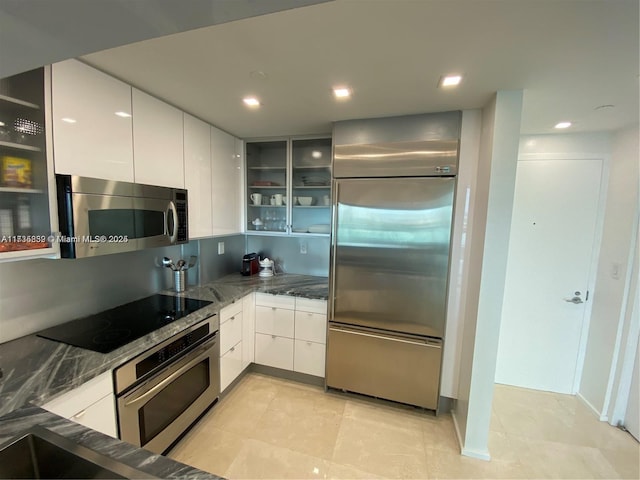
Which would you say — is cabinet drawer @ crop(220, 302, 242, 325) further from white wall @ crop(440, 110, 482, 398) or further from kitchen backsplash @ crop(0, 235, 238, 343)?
white wall @ crop(440, 110, 482, 398)

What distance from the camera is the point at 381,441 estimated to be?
1909mm

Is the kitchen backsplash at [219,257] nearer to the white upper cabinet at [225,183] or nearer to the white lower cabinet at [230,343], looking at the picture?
the white upper cabinet at [225,183]

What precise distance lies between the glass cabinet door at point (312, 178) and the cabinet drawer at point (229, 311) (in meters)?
0.94

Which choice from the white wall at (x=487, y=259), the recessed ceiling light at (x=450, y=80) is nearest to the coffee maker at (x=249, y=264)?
the white wall at (x=487, y=259)

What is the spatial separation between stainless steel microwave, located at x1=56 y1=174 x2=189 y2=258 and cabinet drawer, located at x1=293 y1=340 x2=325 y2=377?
4.60ft

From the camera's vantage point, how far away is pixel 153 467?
2.30 ft

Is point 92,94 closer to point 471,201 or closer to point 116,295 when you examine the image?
point 116,295

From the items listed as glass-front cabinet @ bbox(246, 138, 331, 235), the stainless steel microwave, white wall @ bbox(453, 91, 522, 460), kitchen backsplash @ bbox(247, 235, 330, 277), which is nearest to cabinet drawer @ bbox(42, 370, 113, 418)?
the stainless steel microwave

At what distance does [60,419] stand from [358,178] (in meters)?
2.06

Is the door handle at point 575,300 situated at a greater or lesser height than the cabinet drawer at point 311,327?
greater

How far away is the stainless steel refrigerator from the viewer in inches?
79.2

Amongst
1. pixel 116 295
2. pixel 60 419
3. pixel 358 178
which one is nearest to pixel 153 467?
pixel 60 419

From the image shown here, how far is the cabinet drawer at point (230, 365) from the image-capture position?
217 cm

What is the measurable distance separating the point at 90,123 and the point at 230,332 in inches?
66.6
